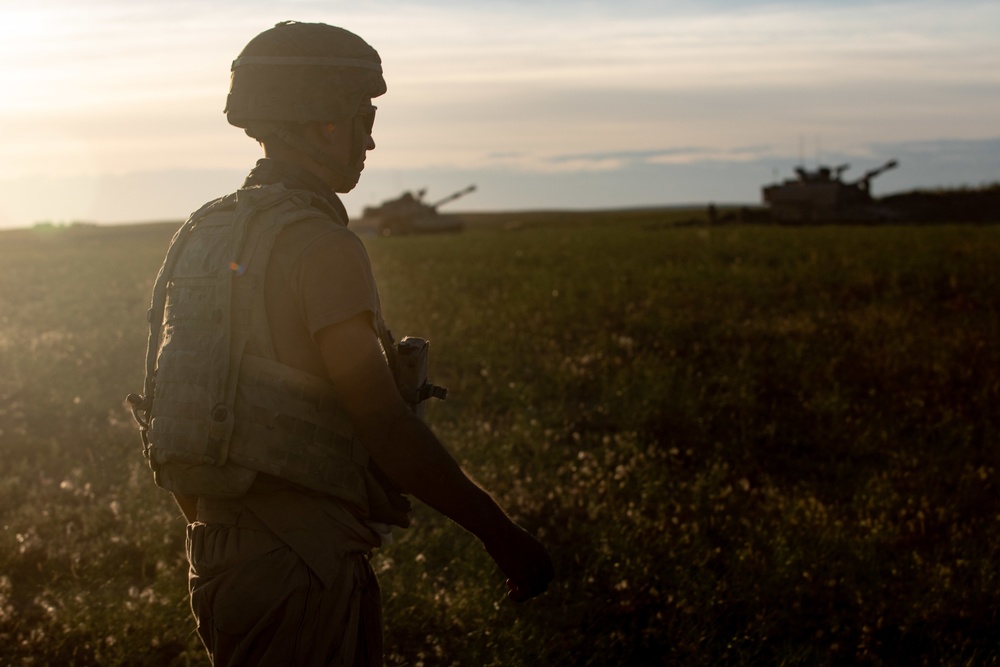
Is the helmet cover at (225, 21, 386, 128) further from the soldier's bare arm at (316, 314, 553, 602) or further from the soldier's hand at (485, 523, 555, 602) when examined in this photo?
the soldier's hand at (485, 523, 555, 602)

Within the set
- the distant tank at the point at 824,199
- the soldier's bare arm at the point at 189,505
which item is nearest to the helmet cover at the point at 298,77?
the soldier's bare arm at the point at 189,505

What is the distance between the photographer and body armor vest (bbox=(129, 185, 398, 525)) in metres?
2.87

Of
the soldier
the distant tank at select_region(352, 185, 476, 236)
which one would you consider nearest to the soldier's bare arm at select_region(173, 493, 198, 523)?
the soldier

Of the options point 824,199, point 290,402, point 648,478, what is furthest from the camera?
point 824,199

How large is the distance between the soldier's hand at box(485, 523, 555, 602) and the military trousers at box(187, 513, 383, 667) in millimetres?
485

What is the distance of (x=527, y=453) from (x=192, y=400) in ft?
20.1

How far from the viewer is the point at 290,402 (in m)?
2.91

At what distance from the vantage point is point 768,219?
40688mm

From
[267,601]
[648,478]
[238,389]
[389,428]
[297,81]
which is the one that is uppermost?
[297,81]

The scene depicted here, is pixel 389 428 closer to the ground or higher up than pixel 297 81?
closer to the ground

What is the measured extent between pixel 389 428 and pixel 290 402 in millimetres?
346

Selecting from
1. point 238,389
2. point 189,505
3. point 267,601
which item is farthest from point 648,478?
point 238,389

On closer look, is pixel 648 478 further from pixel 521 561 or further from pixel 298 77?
pixel 298 77

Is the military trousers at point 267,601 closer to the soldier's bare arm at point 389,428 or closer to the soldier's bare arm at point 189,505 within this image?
the soldier's bare arm at point 189,505
